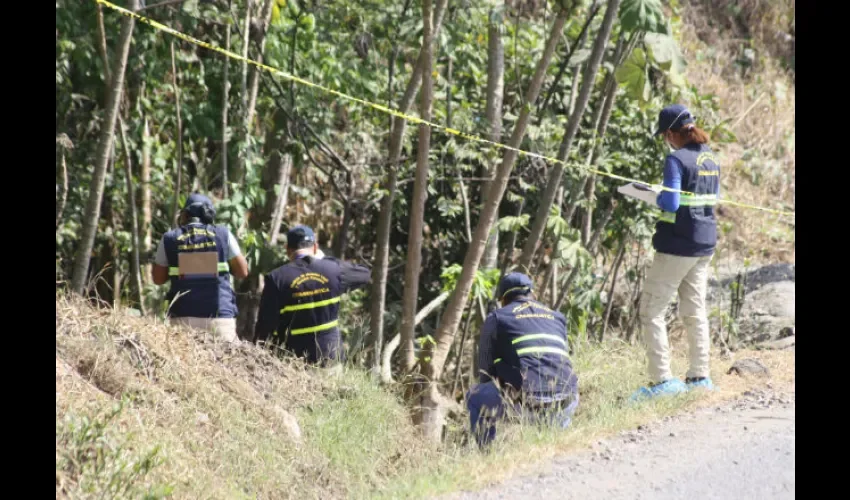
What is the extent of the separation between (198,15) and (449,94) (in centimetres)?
243

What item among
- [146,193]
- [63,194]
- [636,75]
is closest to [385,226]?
[636,75]

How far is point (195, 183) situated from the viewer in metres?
9.52

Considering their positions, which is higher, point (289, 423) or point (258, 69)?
point (258, 69)

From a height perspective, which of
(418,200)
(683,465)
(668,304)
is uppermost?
(418,200)

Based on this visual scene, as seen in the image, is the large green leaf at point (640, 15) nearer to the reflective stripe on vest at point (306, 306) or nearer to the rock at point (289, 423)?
the reflective stripe on vest at point (306, 306)

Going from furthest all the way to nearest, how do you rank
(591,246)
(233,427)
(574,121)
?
1. (591,246)
2. (574,121)
3. (233,427)

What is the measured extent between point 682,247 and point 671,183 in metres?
0.45

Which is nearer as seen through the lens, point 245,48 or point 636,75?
point 636,75

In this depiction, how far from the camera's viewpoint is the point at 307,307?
7125 millimetres

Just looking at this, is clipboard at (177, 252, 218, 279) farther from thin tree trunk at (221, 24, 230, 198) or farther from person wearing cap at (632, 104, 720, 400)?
person wearing cap at (632, 104, 720, 400)

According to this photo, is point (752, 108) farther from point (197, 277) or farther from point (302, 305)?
point (197, 277)

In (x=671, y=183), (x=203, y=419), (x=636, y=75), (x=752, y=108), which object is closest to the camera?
(x=203, y=419)

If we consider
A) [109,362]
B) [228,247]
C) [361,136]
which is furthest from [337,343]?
[361,136]
